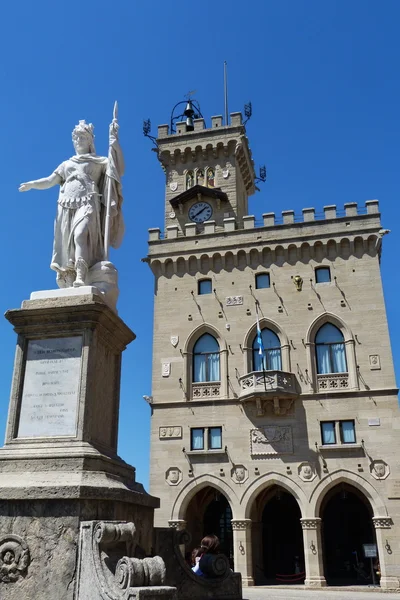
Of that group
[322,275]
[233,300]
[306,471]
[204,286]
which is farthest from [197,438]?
[322,275]

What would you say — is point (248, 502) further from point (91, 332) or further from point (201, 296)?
point (91, 332)

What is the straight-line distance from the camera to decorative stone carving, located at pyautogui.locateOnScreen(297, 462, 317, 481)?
84.3 feet

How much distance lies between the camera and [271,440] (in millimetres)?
26641

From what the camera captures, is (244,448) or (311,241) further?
(311,241)

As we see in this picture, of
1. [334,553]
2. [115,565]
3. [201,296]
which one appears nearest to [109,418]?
[115,565]

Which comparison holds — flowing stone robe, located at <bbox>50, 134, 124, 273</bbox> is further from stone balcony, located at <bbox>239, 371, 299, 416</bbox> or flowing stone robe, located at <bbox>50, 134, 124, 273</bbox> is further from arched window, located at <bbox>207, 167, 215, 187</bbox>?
arched window, located at <bbox>207, 167, 215, 187</bbox>

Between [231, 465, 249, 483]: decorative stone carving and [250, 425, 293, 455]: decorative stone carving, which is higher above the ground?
[250, 425, 293, 455]: decorative stone carving

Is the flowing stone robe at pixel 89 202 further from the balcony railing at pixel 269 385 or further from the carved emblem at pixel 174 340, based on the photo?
the carved emblem at pixel 174 340

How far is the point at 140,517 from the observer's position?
6.51 metres

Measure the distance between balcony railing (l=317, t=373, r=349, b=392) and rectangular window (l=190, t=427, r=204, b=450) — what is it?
617 centimetres

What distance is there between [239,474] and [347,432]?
5.42 meters

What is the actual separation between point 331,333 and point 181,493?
10687 millimetres

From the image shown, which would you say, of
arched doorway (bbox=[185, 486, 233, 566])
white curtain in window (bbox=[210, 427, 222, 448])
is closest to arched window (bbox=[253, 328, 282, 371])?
white curtain in window (bbox=[210, 427, 222, 448])

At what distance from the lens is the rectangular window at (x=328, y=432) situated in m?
26.2
